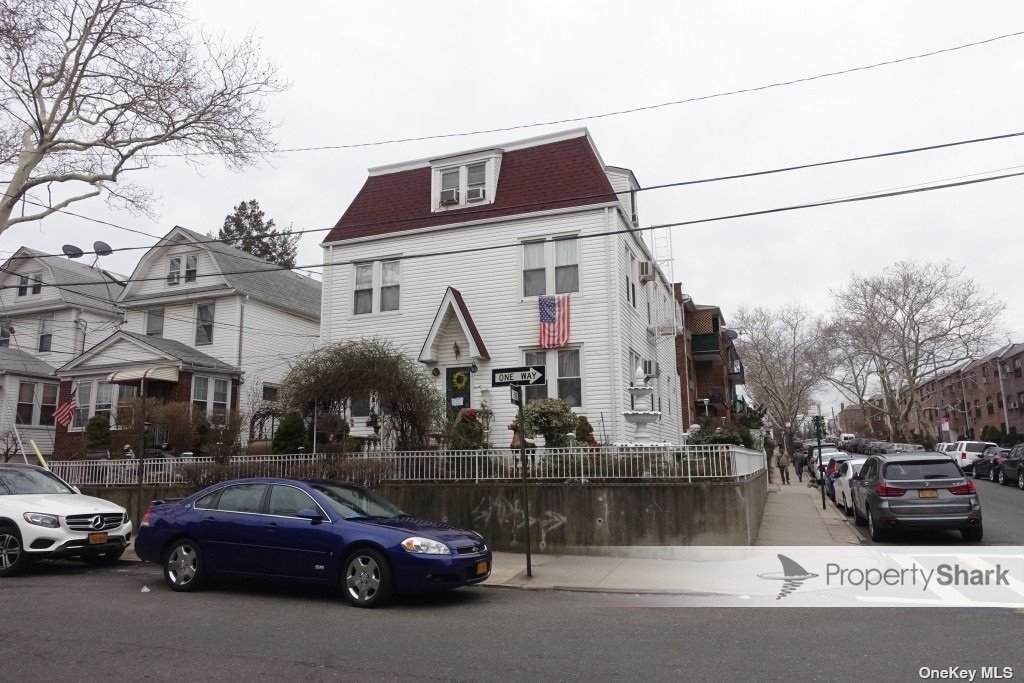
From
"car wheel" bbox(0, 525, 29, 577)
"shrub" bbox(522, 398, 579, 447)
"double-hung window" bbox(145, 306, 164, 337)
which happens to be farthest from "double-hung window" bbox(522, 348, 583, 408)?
"double-hung window" bbox(145, 306, 164, 337)

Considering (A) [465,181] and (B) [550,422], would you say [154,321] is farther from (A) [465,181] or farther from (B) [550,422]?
(B) [550,422]

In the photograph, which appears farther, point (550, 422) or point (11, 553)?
point (550, 422)

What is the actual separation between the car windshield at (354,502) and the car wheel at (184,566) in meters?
1.76

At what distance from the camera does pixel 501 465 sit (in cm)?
1345

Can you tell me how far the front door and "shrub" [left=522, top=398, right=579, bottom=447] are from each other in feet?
13.6

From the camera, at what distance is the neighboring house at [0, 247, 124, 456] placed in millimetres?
29375

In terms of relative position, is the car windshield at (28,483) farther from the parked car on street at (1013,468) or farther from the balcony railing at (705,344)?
the balcony railing at (705,344)

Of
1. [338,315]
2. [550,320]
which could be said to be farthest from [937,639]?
[338,315]

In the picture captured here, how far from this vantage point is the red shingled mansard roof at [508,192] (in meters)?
19.1

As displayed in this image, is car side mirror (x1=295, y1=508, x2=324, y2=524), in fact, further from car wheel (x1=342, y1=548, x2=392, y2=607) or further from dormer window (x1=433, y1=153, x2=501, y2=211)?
dormer window (x1=433, y1=153, x2=501, y2=211)

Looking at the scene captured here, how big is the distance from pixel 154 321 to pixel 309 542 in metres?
23.9

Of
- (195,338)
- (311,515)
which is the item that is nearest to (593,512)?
(311,515)

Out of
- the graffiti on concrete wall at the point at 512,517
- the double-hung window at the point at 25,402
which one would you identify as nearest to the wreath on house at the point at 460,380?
the graffiti on concrete wall at the point at 512,517

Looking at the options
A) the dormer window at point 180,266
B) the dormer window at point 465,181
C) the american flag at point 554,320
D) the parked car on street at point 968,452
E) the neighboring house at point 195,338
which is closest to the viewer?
the american flag at point 554,320
